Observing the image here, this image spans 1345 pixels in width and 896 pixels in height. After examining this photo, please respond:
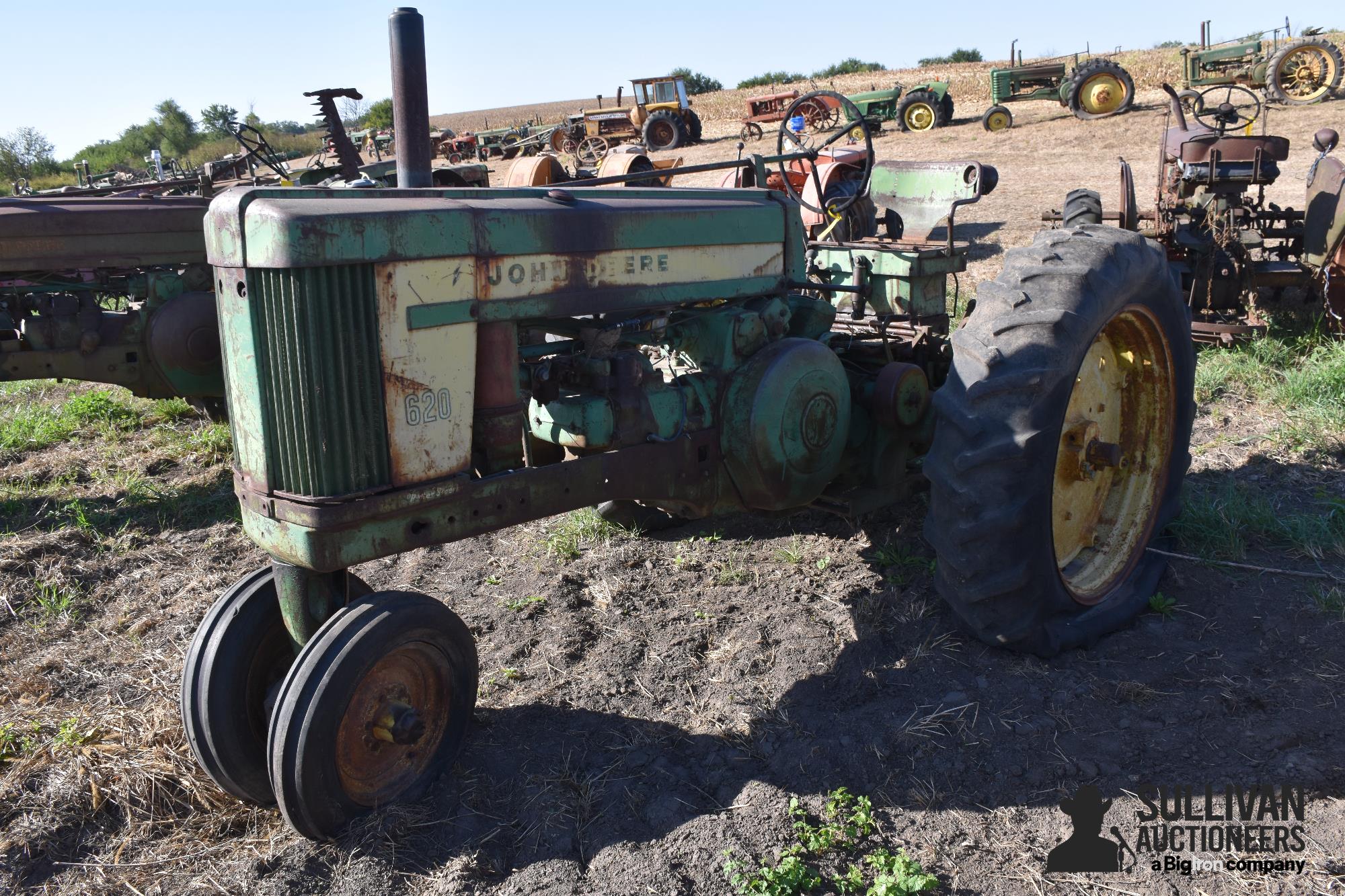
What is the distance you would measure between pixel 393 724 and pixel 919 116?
24388 mm

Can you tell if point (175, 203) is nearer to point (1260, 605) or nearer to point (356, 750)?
point (356, 750)

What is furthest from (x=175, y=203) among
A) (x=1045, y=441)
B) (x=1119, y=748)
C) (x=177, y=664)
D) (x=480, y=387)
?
(x=1119, y=748)

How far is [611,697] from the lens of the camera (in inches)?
137

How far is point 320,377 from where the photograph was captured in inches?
105

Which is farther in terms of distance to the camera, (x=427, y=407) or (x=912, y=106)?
(x=912, y=106)

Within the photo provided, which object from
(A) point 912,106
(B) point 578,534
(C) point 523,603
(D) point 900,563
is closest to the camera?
(C) point 523,603

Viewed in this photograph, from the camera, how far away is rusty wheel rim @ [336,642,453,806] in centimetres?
280

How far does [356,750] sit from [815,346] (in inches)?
81.6

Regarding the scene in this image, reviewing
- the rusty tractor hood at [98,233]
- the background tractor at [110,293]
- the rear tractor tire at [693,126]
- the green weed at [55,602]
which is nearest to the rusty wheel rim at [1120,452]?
the green weed at [55,602]

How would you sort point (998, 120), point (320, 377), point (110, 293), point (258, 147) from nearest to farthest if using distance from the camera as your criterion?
point (320, 377), point (110, 293), point (258, 147), point (998, 120)

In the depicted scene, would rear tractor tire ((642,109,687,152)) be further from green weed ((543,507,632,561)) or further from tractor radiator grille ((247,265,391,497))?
tractor radiator grille ((247,265,391,497))

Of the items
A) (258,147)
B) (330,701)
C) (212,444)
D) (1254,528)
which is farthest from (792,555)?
(258,147)

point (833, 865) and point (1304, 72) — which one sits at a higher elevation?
point (1304, 72)

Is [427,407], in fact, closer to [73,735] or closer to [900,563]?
[73,735]
